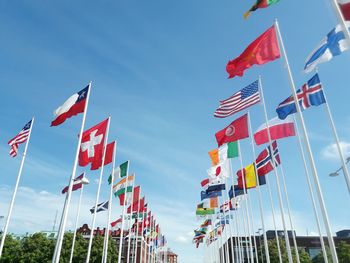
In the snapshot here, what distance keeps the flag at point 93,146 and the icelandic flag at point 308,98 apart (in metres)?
10.9

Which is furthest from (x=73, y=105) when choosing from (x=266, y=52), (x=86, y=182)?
(x=266, y=52)

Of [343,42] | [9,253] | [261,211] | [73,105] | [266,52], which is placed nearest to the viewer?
[343,42]

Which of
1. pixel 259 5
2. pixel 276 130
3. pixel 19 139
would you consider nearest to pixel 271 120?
pixel 276 130

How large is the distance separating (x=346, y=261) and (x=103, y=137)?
6424cm

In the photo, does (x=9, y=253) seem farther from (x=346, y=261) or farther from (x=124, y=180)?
(x=346, y=261)

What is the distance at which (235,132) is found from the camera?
2103cm

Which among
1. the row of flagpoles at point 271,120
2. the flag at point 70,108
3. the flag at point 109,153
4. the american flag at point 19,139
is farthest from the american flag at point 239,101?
the american flag at point 19,139

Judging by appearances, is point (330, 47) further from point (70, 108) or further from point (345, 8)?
point (70, 108)

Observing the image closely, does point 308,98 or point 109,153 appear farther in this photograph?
point 109,153

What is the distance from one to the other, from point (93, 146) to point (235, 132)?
30.8 feet

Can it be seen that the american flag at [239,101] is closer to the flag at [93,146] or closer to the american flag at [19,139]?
the flag at [93,146]

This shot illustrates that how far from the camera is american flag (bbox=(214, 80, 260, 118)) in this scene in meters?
19.2

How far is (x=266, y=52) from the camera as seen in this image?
13.9 meters

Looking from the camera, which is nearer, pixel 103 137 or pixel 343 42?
pixel 343 42
